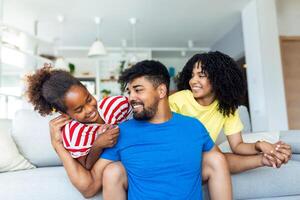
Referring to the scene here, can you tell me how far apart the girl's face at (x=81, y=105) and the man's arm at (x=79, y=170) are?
6 cm

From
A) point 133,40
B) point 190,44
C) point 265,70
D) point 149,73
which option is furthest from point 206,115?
point 190,44

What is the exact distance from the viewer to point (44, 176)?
119cm

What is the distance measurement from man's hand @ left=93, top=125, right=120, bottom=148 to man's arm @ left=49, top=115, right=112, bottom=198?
0.26ft

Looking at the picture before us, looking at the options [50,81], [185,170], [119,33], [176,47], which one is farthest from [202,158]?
[176,47]

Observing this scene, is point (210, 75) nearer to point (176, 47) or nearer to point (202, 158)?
point (202, 158)

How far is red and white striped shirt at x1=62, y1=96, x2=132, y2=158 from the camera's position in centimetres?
101

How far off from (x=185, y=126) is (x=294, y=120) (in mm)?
3382

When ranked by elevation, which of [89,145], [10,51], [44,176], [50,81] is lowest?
[44,176]

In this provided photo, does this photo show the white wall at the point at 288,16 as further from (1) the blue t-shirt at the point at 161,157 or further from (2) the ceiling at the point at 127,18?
(1) the blue t-shirt at the point at 161,157

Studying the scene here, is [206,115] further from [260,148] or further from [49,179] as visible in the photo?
[49,179]

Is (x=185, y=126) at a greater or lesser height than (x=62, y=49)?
lesser

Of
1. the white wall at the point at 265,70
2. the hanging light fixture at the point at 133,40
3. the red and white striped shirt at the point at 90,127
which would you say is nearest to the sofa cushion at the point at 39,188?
the red and white striped shirt at the point at 90,127

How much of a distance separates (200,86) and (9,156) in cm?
97

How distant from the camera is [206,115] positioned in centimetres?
127
